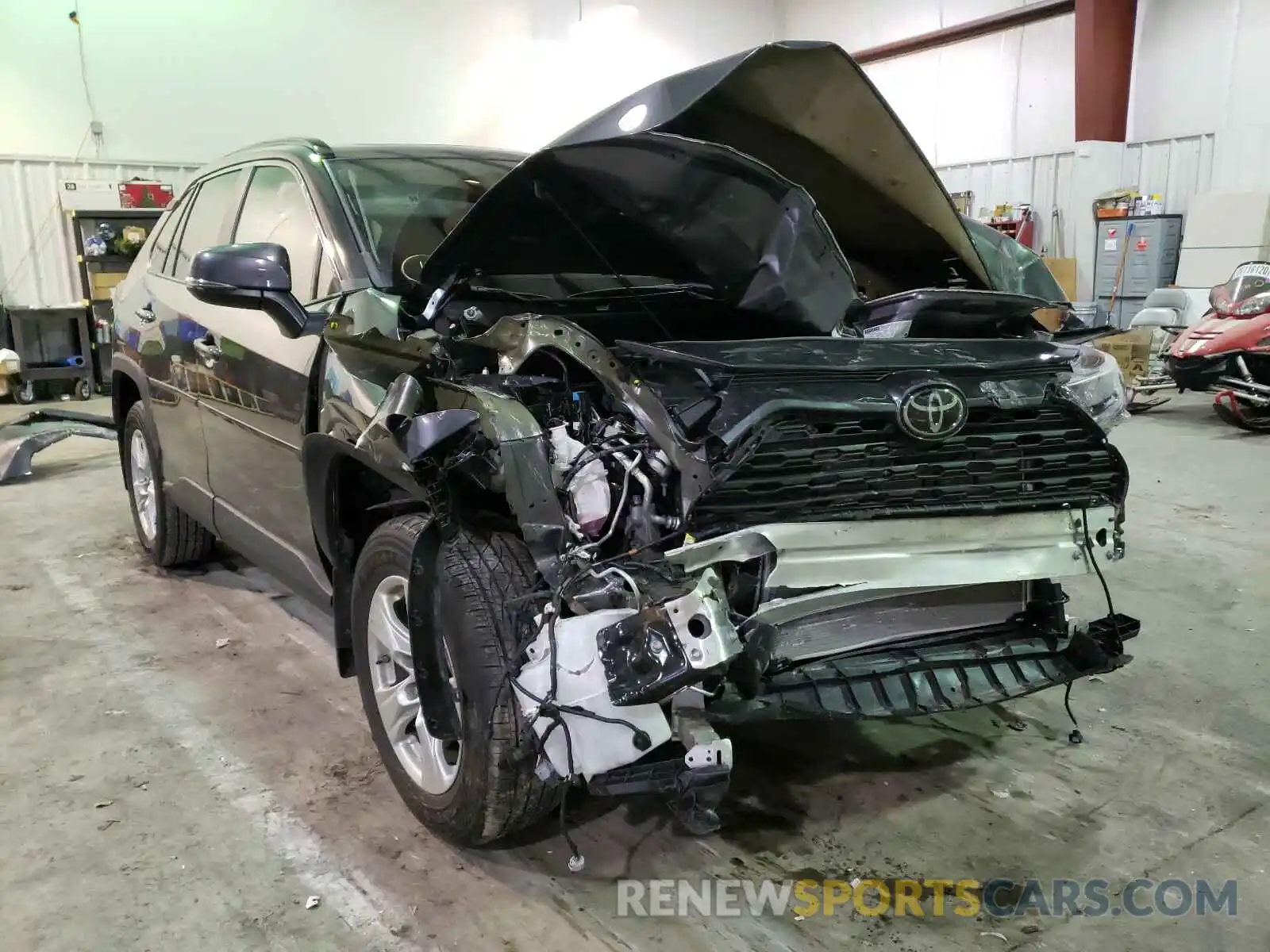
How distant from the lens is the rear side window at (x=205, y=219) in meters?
3.50

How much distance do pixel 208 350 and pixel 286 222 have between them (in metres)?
0.55

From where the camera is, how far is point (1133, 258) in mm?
10773

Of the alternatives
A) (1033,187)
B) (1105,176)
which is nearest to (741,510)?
(1105,176)

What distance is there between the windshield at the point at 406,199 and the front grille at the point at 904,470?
3.72ft

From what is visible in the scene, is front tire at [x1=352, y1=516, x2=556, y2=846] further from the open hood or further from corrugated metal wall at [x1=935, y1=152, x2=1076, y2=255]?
corrugated metal wall at [x1=935, y1=152, x2=1076, y2=255]

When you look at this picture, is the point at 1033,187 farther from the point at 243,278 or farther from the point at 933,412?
the point at 243,278

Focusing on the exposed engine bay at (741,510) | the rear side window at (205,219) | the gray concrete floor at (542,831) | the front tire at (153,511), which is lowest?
the gray concrete floor at (542,831)

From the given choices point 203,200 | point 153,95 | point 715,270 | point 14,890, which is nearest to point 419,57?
point 153,95

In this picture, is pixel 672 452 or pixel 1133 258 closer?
pixel 672 452

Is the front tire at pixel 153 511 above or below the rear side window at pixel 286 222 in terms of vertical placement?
below

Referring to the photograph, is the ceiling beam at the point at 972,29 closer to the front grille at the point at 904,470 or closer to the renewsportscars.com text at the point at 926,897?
the front grille at the point at 904,470

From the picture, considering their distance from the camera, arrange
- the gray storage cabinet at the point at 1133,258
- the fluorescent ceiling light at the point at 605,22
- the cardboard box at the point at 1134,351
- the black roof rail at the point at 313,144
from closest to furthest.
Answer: the black roof rail at the point at 313,144
the cardboard box at the point at 1134,351
the gray storage cabinet at the point at 1133,258
the fluorescent ceiling light at the point at 605,22

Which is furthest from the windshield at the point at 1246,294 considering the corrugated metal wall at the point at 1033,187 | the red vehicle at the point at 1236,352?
the corrugated metal wall at the point at 1033,187

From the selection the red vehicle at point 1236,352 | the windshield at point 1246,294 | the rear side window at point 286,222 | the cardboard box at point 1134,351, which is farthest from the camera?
the cardboard box at point 1134,351
